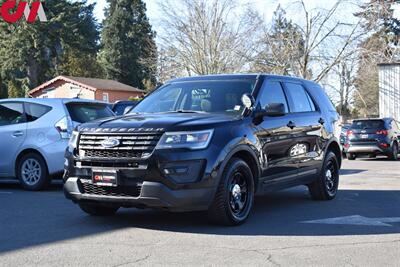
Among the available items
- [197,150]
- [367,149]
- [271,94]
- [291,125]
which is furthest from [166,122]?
[367,149]

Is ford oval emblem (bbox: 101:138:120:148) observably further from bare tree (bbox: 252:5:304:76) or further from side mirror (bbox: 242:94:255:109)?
bare tree (bbox: 252:5:304:76)

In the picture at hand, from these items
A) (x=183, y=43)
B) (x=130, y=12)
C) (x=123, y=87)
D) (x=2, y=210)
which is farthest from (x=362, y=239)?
(x=130, y=12)

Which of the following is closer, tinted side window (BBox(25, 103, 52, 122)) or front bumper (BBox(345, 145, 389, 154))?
tinted side window (BBox(25, 103, 52, 122))

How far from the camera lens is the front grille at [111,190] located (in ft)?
20.6

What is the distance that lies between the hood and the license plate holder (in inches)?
Result: 19.8

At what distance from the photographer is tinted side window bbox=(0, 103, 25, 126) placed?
1056 centimetres

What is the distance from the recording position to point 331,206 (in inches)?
341

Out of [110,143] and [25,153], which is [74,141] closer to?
[110,143]

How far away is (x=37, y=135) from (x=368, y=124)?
541 inches

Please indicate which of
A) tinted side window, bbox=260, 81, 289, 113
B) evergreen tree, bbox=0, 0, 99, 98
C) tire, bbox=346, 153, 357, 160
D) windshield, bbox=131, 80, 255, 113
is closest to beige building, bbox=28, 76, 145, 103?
evergreen tree, bbox=0, 0, 99, 98

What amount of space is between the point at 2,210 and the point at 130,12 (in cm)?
6545

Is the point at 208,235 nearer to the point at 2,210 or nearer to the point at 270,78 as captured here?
the point at 270,78

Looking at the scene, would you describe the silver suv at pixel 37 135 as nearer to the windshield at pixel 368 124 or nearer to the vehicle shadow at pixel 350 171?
the vehicle shadow at pixel 350 171

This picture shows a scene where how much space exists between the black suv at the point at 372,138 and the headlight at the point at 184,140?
49.1 feet
